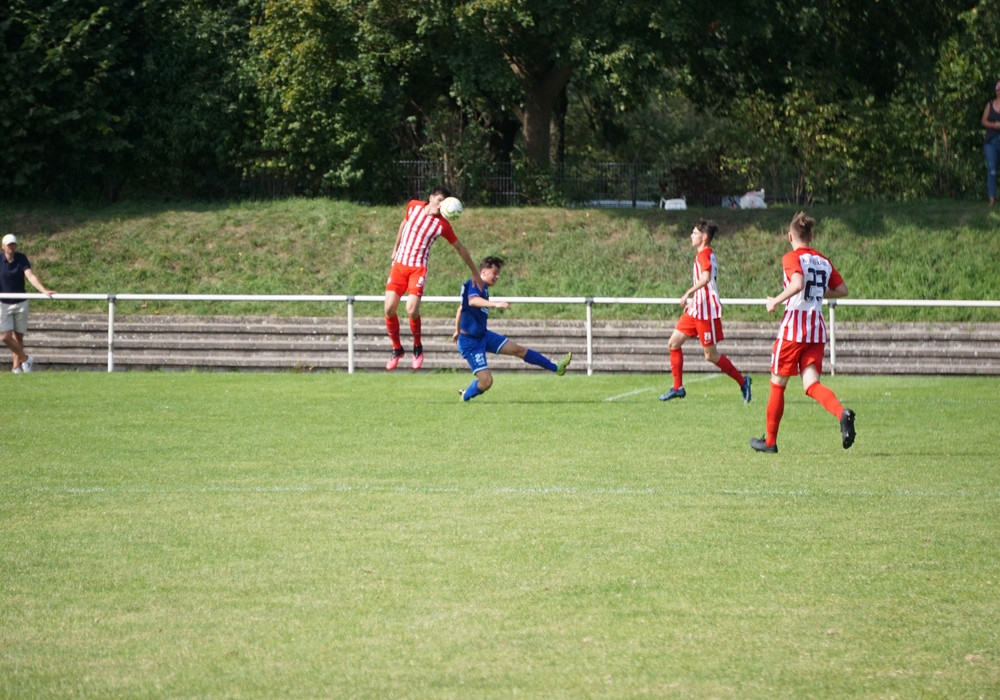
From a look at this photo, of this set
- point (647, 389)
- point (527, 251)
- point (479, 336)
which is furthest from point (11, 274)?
point (527, 251)

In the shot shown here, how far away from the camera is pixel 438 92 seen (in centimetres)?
3094

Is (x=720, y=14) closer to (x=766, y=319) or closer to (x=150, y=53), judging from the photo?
(x=766, y=319)

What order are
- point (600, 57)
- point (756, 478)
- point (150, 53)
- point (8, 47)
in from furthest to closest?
point (150, 53) → point (8, 47) → point (600, 57) → point (756, 478)

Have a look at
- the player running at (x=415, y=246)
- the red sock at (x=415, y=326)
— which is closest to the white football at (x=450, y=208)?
the player running at (x=415, y=246)

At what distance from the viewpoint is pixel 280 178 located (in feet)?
99.2

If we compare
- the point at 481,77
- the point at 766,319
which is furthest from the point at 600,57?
the point at 766,319

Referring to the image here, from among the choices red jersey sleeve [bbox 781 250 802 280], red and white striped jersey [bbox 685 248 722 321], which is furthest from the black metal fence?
red jersey sleeve [bbox 781 250 802 280]

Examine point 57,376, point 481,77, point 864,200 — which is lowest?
point 57,376

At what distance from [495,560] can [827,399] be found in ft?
14.9

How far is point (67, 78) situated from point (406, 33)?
25.6 ft

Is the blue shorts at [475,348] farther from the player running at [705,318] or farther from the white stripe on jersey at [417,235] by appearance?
the player running at [705,318]

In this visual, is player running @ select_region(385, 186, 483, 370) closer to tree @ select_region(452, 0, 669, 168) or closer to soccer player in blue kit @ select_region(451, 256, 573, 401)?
soccer player in blue kit @ select_region(451, 256, 573, 401)

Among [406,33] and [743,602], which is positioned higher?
[406,33]

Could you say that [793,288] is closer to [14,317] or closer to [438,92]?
[14,317]
